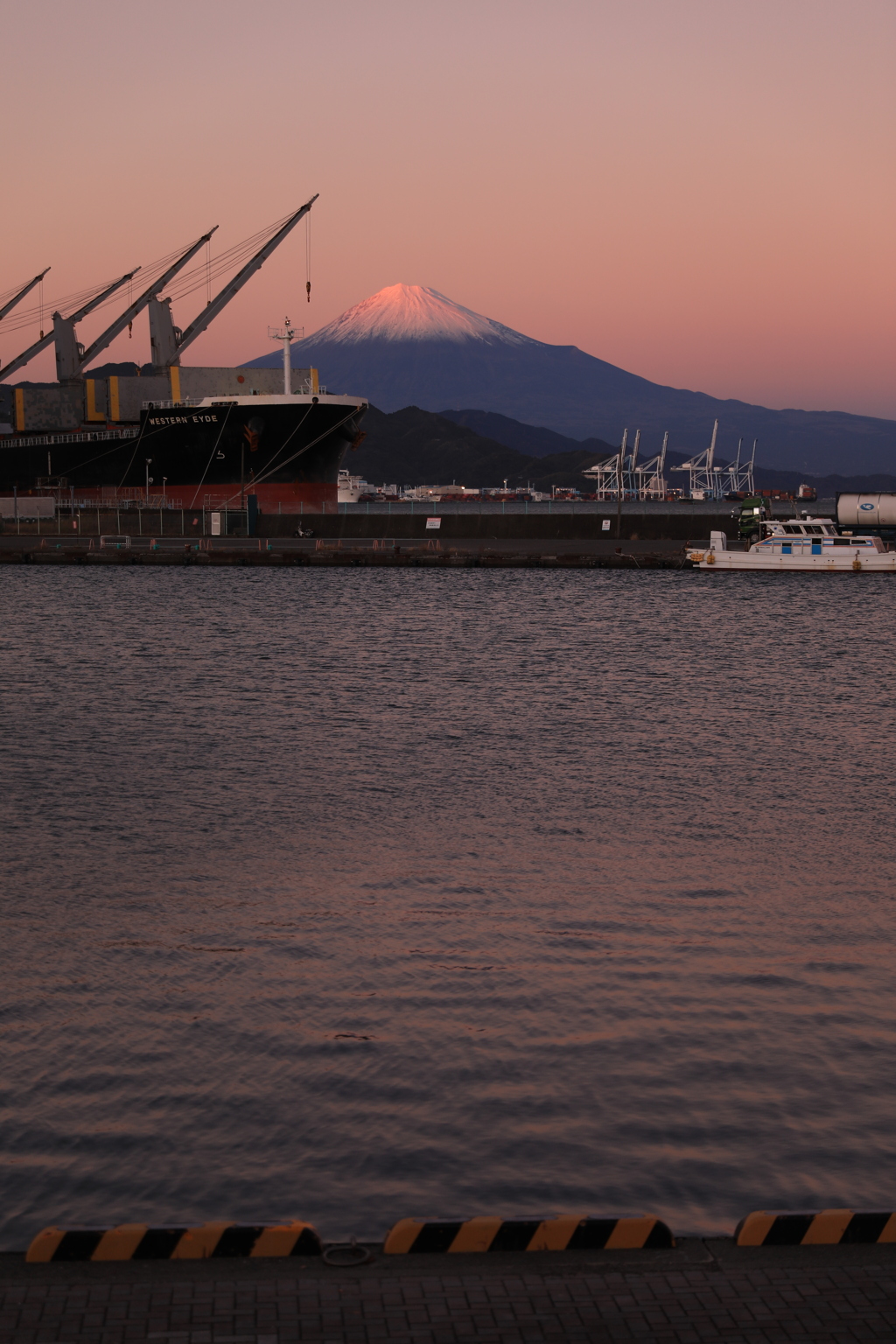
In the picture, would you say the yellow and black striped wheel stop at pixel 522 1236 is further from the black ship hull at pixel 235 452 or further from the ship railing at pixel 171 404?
the ship railing at pixel 171 404

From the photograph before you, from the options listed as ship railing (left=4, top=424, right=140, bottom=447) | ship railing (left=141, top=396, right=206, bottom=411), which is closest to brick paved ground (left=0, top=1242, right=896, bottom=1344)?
ship railing (left=141, top=396, right=206, bottom=411)

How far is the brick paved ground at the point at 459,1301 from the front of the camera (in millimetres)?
5297

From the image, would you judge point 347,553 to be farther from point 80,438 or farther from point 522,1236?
point 522,1236

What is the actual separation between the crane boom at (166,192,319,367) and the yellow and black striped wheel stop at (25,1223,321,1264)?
399 ft

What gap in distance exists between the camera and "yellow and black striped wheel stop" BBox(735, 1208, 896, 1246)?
240 inches

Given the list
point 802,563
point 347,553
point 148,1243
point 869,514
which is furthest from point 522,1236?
point 869,514

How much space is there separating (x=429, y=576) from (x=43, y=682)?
51.6 m

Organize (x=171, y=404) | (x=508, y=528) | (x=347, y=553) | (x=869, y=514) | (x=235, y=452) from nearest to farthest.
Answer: (x=347, y=553), (x=869, y=514), (x=508, y=528), (x=235, y=452), (x=171, y=404)

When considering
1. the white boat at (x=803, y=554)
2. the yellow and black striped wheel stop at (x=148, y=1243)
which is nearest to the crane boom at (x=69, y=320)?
the white boat at (x=803, y=554)

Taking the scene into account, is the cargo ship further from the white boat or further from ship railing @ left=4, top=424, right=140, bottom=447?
the white boat

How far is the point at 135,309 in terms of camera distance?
12406cm

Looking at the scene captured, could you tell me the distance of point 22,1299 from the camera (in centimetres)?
550

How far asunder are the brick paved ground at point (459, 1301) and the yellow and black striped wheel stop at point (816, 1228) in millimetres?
109

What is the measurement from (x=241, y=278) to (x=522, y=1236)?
12296 centimetres
